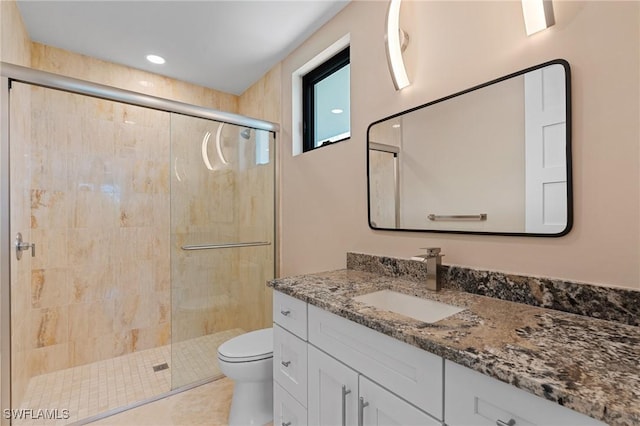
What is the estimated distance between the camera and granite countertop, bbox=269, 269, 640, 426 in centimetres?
52

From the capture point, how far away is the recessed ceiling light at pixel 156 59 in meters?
2.32

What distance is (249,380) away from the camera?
1620 millimetres

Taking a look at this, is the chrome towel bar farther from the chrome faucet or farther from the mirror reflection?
the chrome faucet

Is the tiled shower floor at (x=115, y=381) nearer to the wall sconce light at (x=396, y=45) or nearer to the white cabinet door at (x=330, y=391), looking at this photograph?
the white cabinet door at (x=330, y=391)

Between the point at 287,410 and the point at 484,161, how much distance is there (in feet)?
4.32

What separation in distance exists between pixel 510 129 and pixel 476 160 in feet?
0.51

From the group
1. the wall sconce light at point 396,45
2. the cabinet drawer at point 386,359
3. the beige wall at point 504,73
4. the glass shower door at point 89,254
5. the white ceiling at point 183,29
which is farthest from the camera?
the glass shower door at point 89,254

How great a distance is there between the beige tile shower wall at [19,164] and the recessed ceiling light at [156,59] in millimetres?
712

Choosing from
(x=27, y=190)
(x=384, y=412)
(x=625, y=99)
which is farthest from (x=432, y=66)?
(x=27, y=190)

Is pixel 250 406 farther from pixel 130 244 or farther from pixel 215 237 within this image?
pixel 130 244

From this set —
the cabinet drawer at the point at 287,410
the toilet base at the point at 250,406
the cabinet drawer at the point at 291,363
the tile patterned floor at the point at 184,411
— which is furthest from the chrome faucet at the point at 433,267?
the tile patterned floor at the point at 184,411

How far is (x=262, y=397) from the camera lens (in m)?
1.67

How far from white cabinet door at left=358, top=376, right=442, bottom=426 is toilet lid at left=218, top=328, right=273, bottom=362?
2.78 ft

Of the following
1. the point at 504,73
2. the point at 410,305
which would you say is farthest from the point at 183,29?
the point at 410,305
